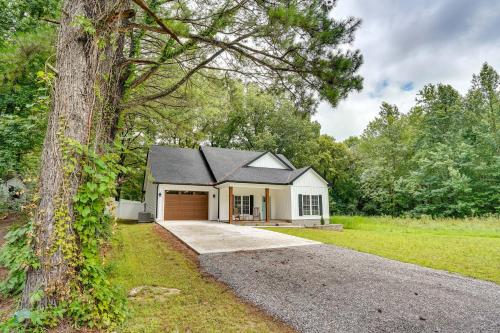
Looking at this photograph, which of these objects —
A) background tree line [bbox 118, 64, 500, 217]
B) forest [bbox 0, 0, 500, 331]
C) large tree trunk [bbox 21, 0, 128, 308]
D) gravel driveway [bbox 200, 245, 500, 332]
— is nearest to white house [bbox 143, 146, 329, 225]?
background tree line [bbox 118, 64, 500, 217]

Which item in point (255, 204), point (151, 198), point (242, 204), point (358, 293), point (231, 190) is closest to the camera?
point (358, 293)

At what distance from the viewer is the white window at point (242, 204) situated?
61.1 feet

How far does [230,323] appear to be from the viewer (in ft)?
11.1

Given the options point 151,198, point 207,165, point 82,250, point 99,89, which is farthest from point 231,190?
point 82,250

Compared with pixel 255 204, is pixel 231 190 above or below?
above

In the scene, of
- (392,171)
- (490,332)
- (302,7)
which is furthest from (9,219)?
(392,171)

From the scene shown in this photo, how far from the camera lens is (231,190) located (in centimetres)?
1641

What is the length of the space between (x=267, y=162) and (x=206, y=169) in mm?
4445

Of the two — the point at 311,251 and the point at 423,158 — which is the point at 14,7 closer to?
the point at 311,251

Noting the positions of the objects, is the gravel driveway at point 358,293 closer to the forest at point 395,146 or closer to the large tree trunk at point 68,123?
the large tree trunk at point 68,123

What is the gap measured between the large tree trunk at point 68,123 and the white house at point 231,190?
12.5 metres

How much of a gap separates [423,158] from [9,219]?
30536 millimetres

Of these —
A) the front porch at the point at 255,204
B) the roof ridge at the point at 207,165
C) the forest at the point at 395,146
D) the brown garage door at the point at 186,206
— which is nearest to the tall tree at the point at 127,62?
the forest at the point at 395,146

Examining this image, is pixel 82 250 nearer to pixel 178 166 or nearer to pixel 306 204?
pixel 178 166
